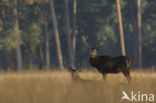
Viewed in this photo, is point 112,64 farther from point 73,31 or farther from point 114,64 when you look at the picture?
point 73,31

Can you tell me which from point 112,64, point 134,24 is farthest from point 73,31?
point 112,64

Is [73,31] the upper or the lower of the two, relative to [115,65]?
lower

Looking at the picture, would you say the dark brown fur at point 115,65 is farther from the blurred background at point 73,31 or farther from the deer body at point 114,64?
the blurred background at point 73,31

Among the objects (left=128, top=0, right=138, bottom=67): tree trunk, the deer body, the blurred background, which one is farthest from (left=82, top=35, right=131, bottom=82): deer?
(left=128, top=0, right=138, bottom=67): tree trunk

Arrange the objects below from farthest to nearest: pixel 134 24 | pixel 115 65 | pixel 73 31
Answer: pixel 134 24
pixel 73 31
pixel 115 65

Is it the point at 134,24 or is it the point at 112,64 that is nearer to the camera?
the point at 112,64

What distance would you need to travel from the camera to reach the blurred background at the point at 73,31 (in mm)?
48000

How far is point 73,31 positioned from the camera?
5172 cm

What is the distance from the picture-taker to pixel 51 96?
28.4ft

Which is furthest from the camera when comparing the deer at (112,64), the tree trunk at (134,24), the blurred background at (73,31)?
the tree trunk at (134,24)

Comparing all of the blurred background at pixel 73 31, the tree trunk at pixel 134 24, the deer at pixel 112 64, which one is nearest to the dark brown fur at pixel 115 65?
the deer at pixel 112 64

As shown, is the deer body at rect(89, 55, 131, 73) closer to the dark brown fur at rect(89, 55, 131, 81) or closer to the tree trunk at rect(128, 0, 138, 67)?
the dark brown fur at rect(89, 55, 131, 81)

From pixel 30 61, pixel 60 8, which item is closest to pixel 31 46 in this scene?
pixel 30 61

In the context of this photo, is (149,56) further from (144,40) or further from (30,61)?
(30,61)
